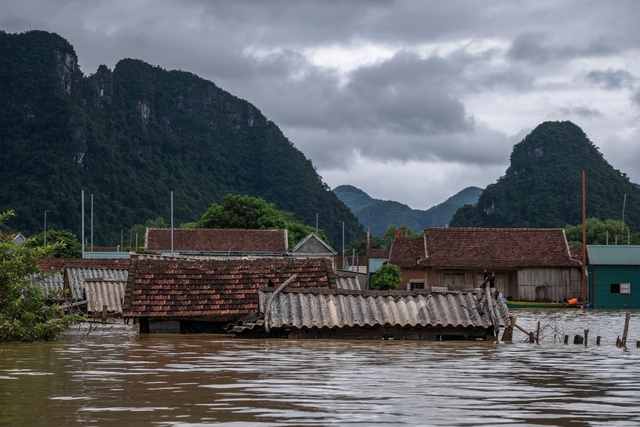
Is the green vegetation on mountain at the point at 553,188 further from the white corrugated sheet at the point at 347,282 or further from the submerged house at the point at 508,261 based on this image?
the white corrugated sheet at the point at 347,282

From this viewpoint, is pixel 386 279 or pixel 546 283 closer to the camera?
pixel 386 279

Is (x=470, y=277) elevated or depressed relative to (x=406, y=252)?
depressed

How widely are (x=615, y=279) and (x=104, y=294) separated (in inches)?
1357

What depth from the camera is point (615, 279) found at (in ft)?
177

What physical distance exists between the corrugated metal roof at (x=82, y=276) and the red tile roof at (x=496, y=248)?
32.0 m

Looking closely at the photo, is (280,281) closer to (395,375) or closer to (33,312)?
(33,312)

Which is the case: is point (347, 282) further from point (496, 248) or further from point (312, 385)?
point (496, 248)

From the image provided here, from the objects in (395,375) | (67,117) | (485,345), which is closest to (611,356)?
(485,345)

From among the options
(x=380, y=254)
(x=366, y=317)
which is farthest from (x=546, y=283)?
(x=366, y=317)

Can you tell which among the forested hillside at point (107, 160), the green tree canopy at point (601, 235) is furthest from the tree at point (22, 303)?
the forested hillside at point (107, 160)

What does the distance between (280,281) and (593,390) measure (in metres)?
12.1

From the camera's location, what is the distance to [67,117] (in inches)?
6545

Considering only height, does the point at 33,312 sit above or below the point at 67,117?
below

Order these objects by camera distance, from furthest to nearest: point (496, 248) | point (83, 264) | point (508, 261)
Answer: point (496, 248), point (508, 261), point (83, 264)
